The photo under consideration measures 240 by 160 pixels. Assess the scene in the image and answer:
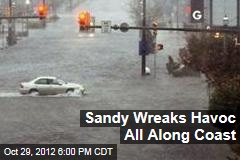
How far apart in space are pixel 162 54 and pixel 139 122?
34.1 m

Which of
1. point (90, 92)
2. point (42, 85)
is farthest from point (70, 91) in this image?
point (42, 85)

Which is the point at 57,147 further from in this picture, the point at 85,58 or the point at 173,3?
the point at 173,3

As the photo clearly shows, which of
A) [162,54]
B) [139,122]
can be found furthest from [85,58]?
[139,122]

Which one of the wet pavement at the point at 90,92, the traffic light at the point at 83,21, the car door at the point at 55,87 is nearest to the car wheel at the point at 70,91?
the car door at the point at 55,87

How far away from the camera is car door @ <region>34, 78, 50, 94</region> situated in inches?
1470

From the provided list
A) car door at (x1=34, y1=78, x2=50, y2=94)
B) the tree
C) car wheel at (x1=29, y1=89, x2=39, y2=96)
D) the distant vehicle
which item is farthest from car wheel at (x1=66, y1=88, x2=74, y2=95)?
the tree

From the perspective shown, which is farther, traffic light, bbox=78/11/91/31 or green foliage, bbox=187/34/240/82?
green foliage, bbox=187/34/240/82

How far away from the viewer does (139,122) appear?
28375mm

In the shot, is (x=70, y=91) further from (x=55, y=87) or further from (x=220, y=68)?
(x=220, y=68)

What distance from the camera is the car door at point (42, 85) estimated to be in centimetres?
3734

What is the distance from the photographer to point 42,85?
37.5m

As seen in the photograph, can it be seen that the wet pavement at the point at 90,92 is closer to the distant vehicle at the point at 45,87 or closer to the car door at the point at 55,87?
the distant vehicle at the point at 45,87

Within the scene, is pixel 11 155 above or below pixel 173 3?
below

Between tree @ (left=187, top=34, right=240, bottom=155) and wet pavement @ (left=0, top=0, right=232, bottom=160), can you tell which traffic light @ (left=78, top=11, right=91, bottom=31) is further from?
tree @ (left=187, top=34, right=240, bottom=155)
